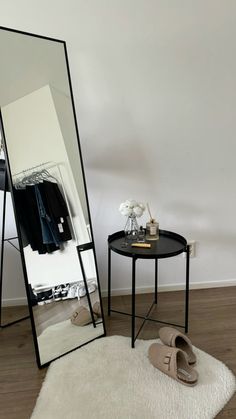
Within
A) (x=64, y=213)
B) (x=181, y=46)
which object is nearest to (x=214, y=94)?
(x=181, y=46)

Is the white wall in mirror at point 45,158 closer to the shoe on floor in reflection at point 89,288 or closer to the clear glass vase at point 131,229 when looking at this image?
the shoe on floor in reflection at point 89,288

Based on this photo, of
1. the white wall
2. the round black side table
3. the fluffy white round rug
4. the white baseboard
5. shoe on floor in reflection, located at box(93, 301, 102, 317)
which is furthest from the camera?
the white baseboard

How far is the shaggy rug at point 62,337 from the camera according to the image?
178 centimetres

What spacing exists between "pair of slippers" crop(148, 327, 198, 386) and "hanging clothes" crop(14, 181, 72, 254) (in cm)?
79

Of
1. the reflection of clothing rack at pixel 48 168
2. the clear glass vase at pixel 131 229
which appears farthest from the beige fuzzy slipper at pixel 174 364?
the reflection of clothing rack at pixel 48 168

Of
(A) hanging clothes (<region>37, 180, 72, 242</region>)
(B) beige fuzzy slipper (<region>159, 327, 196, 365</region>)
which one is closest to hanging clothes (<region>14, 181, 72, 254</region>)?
(A) hanging clothes (<region>37, 180, 72, 242</region>)

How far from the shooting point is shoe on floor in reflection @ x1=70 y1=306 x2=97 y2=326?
195 centimetres

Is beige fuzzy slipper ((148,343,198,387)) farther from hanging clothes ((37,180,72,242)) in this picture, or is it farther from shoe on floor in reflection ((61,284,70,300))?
hanging clothes ((37,180,72,242))

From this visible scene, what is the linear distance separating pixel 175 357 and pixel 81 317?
629mm

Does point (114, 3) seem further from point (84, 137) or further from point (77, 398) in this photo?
point (77, 398)

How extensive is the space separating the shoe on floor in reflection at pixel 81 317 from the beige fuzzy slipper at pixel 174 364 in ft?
1.51

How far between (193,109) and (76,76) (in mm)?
862

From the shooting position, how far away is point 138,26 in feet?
7.05

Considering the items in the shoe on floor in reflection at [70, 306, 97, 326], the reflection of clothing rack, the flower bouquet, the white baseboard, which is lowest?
the white baseboard
